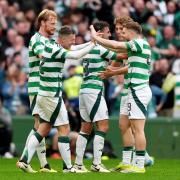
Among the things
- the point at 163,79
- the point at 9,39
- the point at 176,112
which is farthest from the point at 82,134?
the point at 9,39

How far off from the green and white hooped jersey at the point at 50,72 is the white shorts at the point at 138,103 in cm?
117

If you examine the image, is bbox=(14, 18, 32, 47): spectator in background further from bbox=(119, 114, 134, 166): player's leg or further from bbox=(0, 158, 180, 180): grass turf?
bbox=(119, 114, 134, 166): player's leg

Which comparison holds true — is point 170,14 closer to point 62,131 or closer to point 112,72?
point 112,72

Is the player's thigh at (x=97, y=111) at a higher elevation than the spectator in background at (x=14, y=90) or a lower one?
higher

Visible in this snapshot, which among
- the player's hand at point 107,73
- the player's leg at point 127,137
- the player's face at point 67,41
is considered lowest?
the player's leg at point 127,137

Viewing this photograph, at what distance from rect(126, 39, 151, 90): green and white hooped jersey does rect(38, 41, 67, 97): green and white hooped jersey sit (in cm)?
114

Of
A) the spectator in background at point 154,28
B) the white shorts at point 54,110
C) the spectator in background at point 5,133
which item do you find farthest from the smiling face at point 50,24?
the spectator in background at point 154,28

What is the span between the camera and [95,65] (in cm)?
1712

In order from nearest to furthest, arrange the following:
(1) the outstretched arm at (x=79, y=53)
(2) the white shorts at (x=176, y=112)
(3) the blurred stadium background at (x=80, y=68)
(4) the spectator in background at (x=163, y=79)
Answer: (1) the outstretched arm at (x=79, y=53)
(3) the blurred stadium background at (x=80, y=68)
(2) the white shorts at (x=176, y=112)
(4) the spectator in background at (x=163, y=79)

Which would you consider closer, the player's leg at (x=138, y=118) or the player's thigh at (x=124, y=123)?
the player's leg at (x=138, y=118)

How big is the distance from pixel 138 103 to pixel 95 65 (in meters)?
1.12

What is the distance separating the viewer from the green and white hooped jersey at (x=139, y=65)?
16469mm

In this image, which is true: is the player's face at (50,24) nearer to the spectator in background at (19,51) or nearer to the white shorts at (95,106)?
the white shorts at (95,106)

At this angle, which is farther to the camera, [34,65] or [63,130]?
[34,65]
